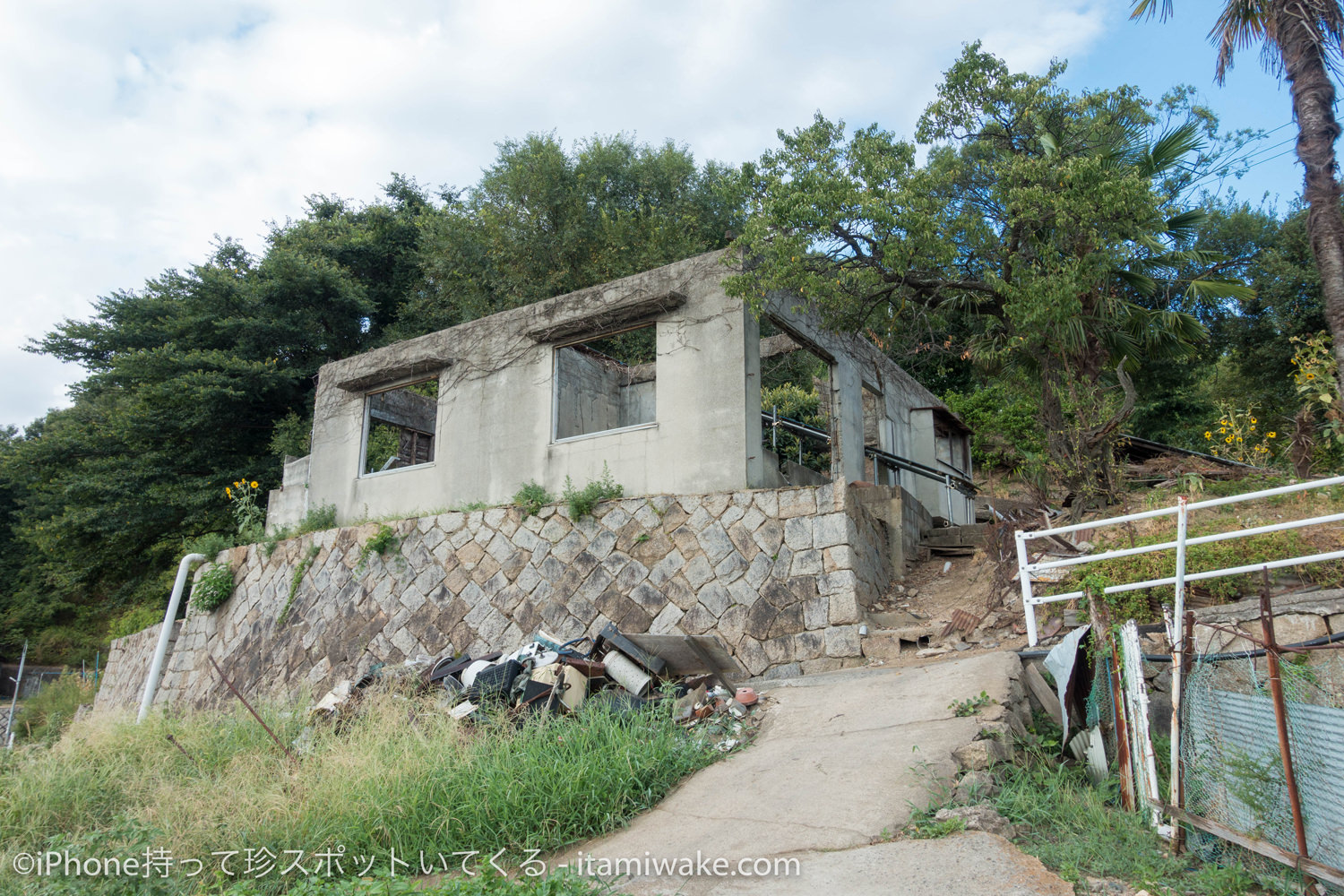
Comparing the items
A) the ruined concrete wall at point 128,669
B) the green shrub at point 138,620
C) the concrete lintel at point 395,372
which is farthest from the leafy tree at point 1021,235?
the green shrub at point 138,620

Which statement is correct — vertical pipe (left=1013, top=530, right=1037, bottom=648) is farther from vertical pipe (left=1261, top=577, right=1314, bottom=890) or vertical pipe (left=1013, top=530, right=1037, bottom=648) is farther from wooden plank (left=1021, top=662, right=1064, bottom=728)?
vertical pipe (left=1261, top=577, right=1314, bottom=890)

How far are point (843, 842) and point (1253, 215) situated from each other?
56.6ft

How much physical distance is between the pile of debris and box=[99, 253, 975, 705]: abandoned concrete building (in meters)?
0.88

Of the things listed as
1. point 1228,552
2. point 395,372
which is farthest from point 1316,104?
point 395,372

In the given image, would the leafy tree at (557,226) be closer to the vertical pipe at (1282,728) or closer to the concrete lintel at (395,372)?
the concrete lintel at (395,372)

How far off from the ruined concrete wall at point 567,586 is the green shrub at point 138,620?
6.20 m

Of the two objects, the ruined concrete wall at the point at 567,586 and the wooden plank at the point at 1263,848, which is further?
the ruined concrete wall at the point at 567,586

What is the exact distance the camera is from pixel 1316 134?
795 centimetres

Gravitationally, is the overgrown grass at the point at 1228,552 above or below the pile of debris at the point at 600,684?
above

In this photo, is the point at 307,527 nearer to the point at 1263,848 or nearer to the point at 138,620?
the point at 138,620

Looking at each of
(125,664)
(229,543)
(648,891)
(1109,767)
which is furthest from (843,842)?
(125,664)

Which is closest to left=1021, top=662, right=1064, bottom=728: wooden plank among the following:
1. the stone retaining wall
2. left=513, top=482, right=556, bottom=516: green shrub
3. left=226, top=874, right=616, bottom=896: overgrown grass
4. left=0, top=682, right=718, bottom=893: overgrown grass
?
the stone retaining wall

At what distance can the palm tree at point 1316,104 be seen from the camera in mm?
7676

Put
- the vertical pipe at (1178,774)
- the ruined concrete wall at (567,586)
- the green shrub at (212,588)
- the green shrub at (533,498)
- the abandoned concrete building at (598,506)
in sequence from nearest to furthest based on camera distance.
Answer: the vertical pipe at (1178,774) → the ruined concrete wall at (567,586) → the abandoned concrete building at (598,506) → the green shrub at (533,498) → the green shrub at (212,588)
